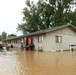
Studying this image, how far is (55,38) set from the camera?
25.6 meters

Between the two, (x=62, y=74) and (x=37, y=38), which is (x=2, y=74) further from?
(x=37, y=38)

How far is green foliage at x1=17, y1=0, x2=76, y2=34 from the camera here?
4094 centimetres

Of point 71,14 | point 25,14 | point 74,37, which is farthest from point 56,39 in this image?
point 25,14

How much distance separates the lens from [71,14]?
41.2 metres

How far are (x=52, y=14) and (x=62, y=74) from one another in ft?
117

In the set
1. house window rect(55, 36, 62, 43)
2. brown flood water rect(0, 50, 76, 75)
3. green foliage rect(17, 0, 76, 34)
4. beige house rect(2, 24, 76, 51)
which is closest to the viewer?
brown flood water rect(0, 50, 76, 75)

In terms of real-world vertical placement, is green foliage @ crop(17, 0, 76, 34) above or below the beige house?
above

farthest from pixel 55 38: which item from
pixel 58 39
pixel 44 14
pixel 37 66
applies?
pixel 44 14

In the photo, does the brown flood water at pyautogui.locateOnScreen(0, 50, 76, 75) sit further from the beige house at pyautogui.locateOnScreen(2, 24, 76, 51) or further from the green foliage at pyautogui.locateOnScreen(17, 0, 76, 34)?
the green foliage at pyautogui.locateOnScreen(17, 0, 76, 34)

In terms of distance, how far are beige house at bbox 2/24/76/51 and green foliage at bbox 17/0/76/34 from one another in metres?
12.9

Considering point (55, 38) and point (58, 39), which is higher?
point (55, 38)

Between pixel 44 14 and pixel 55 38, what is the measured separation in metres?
19.0

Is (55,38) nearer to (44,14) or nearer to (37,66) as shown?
(37,66)

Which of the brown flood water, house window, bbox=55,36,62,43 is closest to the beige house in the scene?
house window, bbox=55,36,62,43
